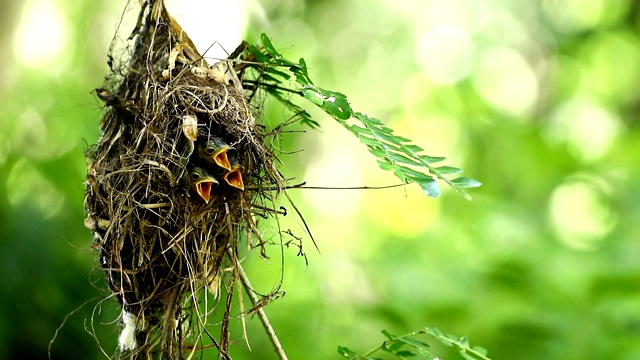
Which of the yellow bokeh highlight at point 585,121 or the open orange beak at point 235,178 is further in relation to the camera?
the yellow bokeh highlight at point 585,121

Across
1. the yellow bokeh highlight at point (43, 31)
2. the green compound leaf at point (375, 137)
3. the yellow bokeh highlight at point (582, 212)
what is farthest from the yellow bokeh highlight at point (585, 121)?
the green compound leaf at point (375, 137)

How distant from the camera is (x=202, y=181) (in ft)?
3.23

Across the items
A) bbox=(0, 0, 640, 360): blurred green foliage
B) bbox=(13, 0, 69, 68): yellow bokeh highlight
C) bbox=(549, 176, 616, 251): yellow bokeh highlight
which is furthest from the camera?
bbox=(13, 0, 69, 68): yellow bokeh highlight

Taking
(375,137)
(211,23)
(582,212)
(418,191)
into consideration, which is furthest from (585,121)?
(375,137)

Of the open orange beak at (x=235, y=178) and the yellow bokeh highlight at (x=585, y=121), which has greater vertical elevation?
the yellow bokeh highlight at (x=585, y=121)

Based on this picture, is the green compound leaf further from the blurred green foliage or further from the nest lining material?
the blurred green foliage

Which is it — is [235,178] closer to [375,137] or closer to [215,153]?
[215,153]

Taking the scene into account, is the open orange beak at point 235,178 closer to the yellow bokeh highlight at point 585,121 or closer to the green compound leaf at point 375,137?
the green compound leaf at point 375,137

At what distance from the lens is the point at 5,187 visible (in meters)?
2.69

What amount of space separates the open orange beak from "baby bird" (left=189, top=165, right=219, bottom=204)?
0.05 feet

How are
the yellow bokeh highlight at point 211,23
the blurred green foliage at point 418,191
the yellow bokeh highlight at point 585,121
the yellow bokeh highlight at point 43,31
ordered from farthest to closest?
the yellow bokeh highlight at point 43,31 < the yellow bokeh highlight at point 585,121 < the blurred green foliage at point 418,191 < the yellow bokeh highlight at point 211,23

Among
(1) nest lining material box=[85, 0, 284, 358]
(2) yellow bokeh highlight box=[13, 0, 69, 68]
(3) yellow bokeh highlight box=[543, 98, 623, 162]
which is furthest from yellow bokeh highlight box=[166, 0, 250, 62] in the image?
(3) yellow bokeh highlight box=[543, 98, 623, 162]

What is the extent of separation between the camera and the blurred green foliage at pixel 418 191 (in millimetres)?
2406

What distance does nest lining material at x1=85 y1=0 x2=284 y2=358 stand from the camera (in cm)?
102
